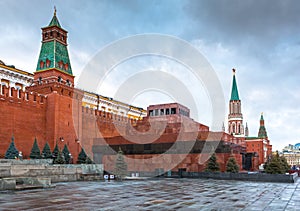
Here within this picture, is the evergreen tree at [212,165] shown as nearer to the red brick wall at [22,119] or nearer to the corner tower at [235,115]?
the red brick wall at [22,119]

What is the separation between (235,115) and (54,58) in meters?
56.3

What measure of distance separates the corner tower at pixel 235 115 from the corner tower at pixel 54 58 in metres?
53.0

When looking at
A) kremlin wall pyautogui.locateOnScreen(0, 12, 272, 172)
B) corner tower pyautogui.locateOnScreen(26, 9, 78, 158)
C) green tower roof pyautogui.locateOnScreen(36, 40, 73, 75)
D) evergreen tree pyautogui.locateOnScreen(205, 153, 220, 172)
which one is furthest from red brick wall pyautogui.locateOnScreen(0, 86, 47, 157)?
evergreen tree pyautogui.locateOnScreen(205, 153, 220, 172)

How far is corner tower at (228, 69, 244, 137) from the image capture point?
79.8 m

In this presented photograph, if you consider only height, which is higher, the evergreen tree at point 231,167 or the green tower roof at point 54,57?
the green tower roof at point 54,57

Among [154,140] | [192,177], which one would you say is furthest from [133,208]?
[154,140]

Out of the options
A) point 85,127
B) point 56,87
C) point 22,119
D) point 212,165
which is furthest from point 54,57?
point 212,165

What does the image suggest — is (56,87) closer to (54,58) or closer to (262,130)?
(54,58)

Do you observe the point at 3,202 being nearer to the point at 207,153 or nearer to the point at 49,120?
the point at 207,153

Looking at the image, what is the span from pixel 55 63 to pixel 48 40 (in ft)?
10.5

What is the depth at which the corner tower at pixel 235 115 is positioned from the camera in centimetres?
7981

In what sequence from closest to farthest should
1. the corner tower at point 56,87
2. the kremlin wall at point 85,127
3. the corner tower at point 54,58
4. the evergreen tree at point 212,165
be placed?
the evergreen tree at point 212,165, the kremlin wall at point 85,127, the corner tower at point 56,87, the corner tower at point 54,58

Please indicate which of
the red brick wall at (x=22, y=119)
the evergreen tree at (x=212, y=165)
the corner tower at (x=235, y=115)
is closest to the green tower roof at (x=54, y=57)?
the red brick wall at (x=22, y=119)

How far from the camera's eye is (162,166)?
95.9 feet
